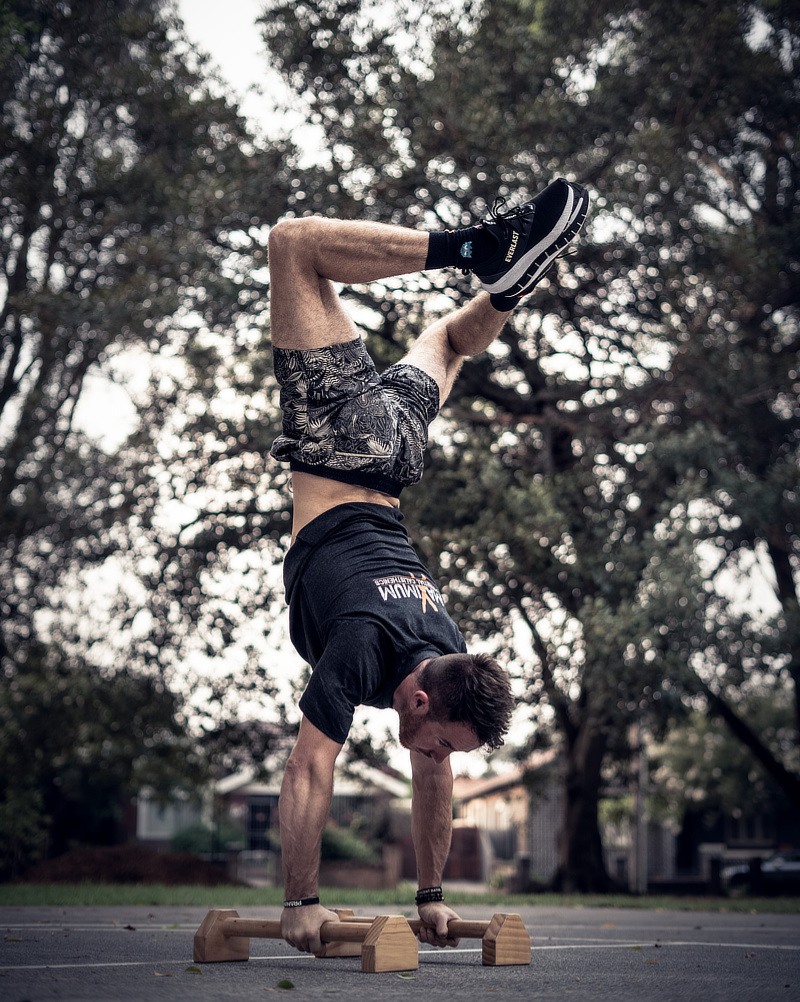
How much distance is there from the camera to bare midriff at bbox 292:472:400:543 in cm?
335

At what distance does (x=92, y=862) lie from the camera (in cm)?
1163

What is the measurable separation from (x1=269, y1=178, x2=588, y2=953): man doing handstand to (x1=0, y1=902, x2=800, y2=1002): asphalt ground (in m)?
0.31

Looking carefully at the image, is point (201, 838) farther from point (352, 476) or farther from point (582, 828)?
point (352, 476)

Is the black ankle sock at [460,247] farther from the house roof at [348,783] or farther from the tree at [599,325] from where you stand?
the house roof at [348,783]

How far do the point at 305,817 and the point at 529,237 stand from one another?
1.97m

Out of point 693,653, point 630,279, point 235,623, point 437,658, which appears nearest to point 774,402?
point 630,279

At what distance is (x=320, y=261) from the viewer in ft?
10.5

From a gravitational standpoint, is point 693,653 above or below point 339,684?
above

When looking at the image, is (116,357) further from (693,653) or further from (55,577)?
(693,653)

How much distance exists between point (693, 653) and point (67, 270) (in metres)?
10.2

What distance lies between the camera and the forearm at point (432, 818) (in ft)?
10.4

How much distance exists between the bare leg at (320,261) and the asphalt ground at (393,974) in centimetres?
194


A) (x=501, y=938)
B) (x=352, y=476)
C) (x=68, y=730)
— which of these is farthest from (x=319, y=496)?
(x=68, y=730)

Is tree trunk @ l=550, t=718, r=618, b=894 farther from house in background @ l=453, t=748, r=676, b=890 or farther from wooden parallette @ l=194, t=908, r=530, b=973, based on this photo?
wooden parallette @ l=194, t=908, r=530, b=973
